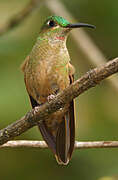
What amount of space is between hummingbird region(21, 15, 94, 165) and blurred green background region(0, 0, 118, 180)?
492 millimetres

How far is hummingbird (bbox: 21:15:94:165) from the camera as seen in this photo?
4.86 m

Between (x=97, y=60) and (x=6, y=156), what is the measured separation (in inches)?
67.9

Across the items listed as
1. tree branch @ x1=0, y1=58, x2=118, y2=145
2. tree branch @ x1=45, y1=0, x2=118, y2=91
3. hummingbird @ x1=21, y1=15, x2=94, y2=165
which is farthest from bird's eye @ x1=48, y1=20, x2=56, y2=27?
tree branch @ x1=0, y1=58, x2=118, y2=145

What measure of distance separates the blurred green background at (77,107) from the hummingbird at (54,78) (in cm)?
49

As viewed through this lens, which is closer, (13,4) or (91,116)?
(91,116)

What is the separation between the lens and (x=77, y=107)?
636 centimetres

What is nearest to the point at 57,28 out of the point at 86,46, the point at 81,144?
the point at 86,46

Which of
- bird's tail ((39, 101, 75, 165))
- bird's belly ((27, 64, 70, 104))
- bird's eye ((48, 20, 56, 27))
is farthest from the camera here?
bird's eye ((48, 20, 56, 27))

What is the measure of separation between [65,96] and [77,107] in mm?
2389

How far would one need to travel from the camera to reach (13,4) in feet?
23.3

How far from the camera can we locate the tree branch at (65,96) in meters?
3.66

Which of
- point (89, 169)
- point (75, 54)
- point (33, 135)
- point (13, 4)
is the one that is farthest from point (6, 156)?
point (13, 4)

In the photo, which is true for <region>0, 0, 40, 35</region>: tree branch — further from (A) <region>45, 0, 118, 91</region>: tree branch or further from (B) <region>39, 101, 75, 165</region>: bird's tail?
(B) <region>39, 101, 75, 165</region>: bird's tail

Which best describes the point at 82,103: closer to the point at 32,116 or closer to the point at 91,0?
the point at 91,0
